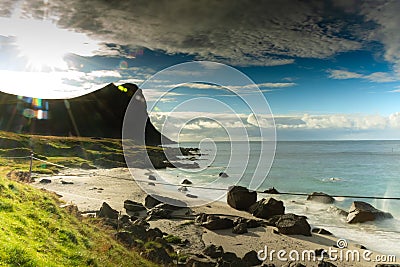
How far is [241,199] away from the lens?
79.3 ft

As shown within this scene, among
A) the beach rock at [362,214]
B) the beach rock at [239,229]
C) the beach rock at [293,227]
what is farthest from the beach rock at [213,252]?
the beach rock at [362,214]

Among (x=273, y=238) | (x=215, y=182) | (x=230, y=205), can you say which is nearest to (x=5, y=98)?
(x=215, y=182)

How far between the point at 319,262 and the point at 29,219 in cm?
1103

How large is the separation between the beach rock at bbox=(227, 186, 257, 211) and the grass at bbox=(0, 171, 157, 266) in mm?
14422

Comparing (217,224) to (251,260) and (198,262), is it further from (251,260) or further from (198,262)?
(198,262)

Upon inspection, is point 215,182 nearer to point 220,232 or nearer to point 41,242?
point 220,232

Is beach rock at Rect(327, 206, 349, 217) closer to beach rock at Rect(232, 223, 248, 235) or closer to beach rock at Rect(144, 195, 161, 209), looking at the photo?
beach rock at Rect(232, 223, 248, 235)

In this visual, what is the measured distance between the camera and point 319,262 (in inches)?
500

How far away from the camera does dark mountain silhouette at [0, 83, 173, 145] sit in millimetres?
112075

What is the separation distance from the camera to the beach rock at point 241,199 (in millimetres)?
24125

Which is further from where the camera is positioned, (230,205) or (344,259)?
(230,205)

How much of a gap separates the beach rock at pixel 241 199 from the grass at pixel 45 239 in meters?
14.4

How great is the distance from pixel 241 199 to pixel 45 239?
18.3 meters

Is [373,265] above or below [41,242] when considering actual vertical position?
below
